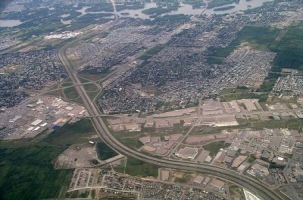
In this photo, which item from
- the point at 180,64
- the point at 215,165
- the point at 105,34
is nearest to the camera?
the point at 215,165

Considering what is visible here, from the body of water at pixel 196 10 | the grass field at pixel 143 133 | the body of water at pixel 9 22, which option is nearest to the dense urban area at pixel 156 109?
the grass field at pixel 143 133

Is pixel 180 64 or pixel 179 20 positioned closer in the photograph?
pixel 180 64

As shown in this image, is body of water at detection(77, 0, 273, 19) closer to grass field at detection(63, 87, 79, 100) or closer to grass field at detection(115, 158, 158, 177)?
grass field at detection(63, 87, 79, 100)

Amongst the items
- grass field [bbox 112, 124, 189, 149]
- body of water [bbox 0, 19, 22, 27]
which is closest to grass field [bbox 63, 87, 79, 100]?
grass field [bbox 112, 124, 189, 149]

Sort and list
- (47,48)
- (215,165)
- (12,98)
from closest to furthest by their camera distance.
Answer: (215,165) < (12,98) < (47,48)

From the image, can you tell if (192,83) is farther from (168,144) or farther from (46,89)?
(46,89)

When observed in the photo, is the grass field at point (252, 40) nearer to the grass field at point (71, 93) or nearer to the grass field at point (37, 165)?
the grass field at point (71, 93)

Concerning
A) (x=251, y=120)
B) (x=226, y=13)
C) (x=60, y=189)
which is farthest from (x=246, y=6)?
(x=60, y=189)
